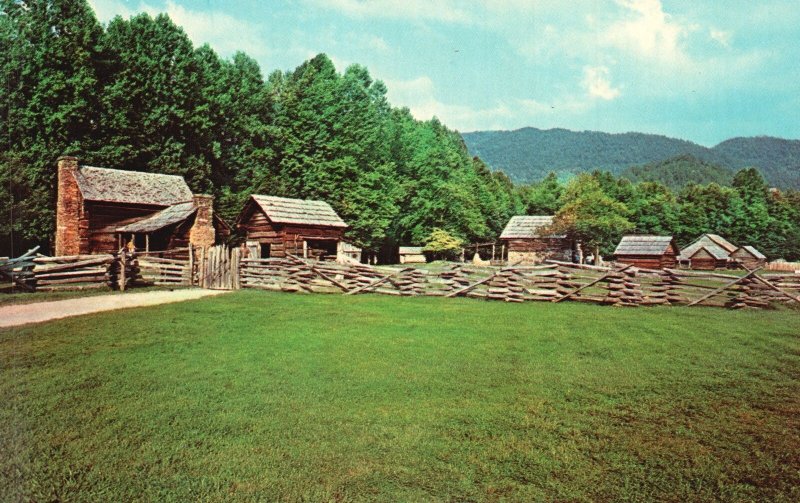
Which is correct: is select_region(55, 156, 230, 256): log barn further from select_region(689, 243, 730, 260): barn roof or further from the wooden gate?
select_region(689, 243, 730, 260): barn roof

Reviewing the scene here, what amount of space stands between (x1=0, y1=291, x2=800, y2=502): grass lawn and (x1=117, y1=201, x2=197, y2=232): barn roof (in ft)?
67.4

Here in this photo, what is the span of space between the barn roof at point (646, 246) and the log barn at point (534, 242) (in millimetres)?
6149

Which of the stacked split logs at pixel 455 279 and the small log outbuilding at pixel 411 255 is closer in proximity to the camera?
the stacked split logs at pixel 455 279

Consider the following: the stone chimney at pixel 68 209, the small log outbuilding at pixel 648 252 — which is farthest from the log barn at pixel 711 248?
the stone chimney at pixel 68 209

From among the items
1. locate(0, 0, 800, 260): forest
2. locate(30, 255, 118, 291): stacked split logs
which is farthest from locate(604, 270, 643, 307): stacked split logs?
locate(0, 0, 800, 260): forest

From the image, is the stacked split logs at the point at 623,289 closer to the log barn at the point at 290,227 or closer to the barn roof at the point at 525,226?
the log barn at the point at 290,227

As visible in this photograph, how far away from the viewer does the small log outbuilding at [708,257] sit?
66688 mm

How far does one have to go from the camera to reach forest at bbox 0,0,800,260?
3134 centimetres

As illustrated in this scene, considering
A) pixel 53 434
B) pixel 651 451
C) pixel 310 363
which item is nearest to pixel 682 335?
pixel 651 451

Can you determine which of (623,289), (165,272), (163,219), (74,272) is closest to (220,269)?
(165,272)

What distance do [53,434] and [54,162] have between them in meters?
37.8

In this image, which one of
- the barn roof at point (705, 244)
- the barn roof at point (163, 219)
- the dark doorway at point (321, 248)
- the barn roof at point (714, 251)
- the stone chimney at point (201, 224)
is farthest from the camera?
the barn roof at point (705, 244)

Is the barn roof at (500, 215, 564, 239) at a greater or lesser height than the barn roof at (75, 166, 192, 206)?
lesser

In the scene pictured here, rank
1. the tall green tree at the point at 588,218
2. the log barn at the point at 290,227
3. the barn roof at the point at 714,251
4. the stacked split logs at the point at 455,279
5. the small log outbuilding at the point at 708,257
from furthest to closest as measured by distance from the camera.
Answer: the barn roof at the point at 714,251
the small log outbuilding at the point at 708,257
the tall green tree at the point at 588,218
the log barn at the point at 290,227
the stacked split logs at the point at 455,279
